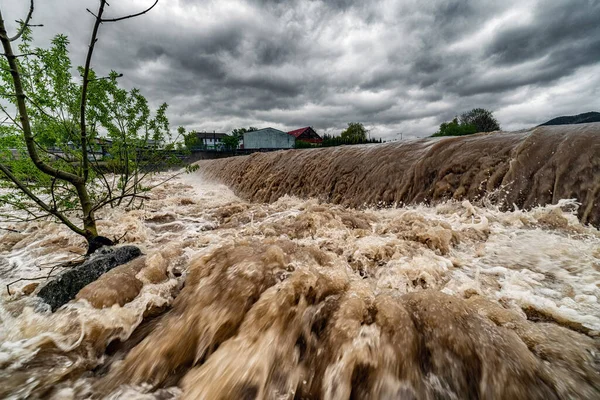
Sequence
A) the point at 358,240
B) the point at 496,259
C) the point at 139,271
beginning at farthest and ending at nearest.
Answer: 1. the point at 358,240
2. the point at 496,259
3. the point at 139,271

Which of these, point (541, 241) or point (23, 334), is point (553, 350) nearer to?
point (541, 241)

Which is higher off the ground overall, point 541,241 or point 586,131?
point 586,131

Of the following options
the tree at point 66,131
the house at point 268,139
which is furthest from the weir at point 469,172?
the house at point 268,139

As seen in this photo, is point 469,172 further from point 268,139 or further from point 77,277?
point 268,139

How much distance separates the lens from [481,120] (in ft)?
154

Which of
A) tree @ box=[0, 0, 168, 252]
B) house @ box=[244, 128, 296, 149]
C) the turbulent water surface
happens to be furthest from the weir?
house @ box=[244, 128, 296, 149]

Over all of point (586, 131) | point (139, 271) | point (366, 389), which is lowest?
point (366, 389)

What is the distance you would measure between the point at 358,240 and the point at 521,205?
2.55 meters

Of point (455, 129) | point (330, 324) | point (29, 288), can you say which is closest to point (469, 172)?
point (330, 324)

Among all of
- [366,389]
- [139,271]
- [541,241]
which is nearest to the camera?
[366,389]

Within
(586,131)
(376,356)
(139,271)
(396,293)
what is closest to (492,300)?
(396,293)

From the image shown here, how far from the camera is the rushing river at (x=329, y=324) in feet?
4.80

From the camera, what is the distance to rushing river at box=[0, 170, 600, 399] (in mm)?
1462

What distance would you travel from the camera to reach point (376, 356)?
157cm
